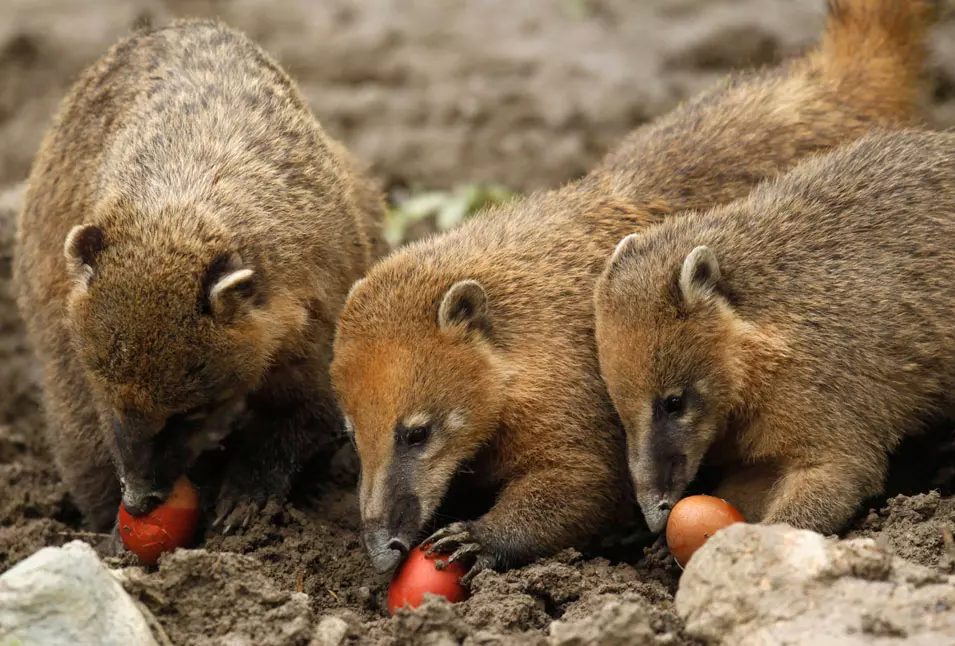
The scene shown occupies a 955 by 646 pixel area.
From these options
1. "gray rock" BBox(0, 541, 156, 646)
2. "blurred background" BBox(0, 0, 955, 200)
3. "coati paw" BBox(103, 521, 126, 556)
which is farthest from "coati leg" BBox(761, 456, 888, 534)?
"blurred background" BBox(0, 0, 955, 200)

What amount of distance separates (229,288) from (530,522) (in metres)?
1.89

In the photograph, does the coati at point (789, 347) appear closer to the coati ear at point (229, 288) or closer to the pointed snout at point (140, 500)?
the coati ear at point (229, 288)

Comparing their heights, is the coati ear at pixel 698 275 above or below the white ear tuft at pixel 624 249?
below

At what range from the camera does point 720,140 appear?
7.25 metres

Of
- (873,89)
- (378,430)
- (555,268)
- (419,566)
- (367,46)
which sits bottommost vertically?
(419,566)

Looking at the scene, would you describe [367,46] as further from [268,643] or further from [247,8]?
[268,643]

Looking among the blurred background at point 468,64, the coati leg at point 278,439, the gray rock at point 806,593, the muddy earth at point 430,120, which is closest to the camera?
the gray rock at point 806,593

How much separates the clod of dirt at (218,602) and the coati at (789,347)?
188 cm

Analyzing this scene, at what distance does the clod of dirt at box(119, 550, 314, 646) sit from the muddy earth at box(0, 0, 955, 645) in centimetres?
1

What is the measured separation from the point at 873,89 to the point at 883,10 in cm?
60

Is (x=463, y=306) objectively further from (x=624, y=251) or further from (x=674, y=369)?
(x=674, y=369)

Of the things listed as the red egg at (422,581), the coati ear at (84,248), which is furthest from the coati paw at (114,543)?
the red egg at (422,581)

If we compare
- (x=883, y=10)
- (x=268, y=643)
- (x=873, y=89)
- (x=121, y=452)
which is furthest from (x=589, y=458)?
(x=883, y=10)

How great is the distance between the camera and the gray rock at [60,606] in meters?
4.61
